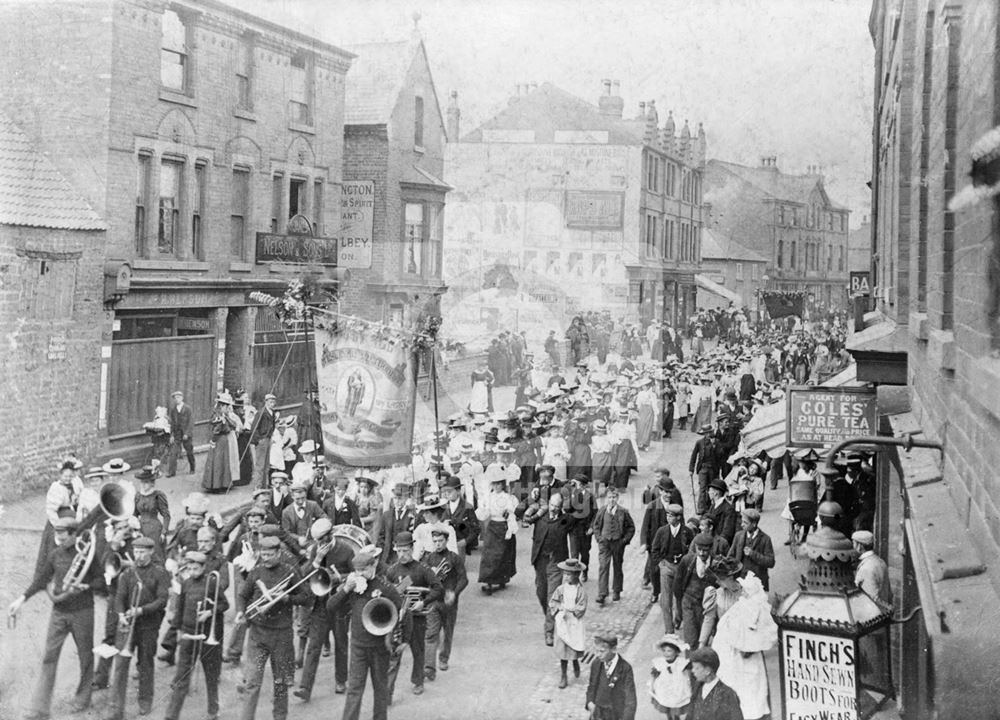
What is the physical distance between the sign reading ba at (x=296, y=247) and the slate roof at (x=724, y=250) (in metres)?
11.1

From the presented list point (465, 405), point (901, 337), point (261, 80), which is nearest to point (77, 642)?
point (901, 337)

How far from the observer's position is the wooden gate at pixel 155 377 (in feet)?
53.6

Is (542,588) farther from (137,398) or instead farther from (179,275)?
(179,275)

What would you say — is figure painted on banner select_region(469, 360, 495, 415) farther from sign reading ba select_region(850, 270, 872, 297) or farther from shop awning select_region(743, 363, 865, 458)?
shop awning select_region(743, 363, 865, 458)

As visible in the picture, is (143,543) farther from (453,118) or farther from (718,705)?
(453,118)

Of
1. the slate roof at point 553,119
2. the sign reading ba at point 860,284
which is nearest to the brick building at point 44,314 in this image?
the sign reading ba at point 860,284

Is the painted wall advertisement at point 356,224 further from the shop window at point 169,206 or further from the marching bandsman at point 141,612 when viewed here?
the marching bandsman at point 141,612

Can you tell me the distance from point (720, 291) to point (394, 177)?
9079 mm

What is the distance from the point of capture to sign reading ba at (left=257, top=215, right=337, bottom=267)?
19.8m

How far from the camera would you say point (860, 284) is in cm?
1838

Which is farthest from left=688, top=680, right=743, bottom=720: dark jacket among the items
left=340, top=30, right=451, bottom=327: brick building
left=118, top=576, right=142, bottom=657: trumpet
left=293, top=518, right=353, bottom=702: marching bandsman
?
left=340, top=30, right=451, bottom=327: brick building

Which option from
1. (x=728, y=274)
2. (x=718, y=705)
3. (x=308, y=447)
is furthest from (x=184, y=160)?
(x=728, y=274)

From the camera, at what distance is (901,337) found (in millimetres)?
9555

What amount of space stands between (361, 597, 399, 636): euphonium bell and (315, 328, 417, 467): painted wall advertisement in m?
5.45
